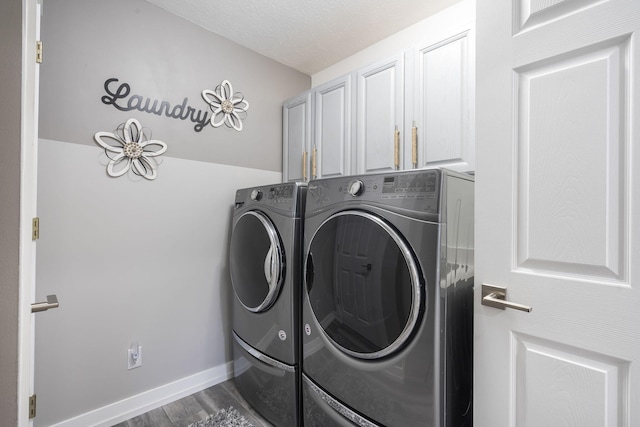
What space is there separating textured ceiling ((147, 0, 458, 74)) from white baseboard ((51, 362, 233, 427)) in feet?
8.09

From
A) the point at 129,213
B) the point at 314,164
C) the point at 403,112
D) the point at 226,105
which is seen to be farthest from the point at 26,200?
the point at 403,112

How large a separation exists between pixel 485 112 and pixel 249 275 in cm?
147

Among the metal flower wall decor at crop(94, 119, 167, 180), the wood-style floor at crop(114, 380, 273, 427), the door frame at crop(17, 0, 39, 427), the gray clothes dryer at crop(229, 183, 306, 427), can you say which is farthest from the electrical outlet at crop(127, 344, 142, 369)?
the metal flower wall decor at crop(94, 119, 167, 180)

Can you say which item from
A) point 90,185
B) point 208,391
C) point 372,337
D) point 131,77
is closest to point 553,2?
point 372,337

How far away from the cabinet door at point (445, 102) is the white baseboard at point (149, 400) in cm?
201

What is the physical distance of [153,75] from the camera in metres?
1.84

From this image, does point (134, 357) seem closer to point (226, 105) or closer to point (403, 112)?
point (226, 105)

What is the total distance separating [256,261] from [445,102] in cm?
138

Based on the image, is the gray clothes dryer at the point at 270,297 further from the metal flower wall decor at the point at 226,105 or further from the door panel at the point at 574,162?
the door panel at the point at 574,162

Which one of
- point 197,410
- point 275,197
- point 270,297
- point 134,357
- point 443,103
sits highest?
point 443,103

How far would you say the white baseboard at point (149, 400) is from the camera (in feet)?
5.30

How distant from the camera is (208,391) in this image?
79.0 inches

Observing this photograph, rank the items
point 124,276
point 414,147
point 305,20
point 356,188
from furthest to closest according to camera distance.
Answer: point 305,20 → point 124,276 → point 414,147 → point 356,188

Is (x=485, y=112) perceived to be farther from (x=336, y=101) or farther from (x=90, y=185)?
(x=90, y=185)
